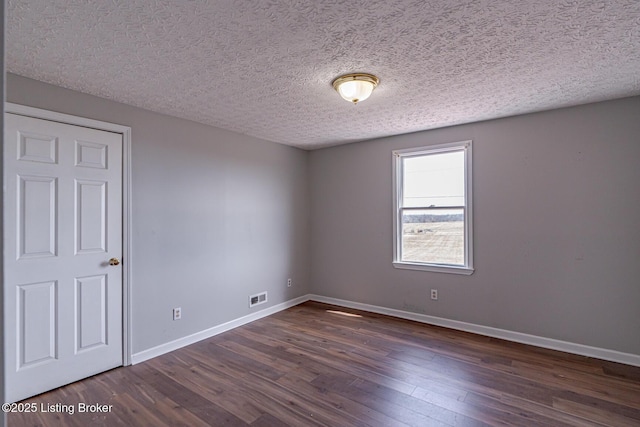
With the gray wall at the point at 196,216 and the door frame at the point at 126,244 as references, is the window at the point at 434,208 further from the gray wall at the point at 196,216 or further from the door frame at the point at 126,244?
the door frame at the point at 126,244

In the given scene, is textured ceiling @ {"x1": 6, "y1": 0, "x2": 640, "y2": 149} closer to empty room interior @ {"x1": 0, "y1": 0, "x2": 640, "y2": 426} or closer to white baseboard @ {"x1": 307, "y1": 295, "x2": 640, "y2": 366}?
empty room interior @ {"x1": 0, "y1": 0, "x2": 640, "y2": 426}

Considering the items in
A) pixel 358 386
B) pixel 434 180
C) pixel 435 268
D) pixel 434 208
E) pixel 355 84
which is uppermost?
pixel 355 84

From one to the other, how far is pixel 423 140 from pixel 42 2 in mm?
3640

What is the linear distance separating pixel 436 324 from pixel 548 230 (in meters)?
1.65

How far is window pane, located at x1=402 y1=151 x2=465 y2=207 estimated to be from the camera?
379cm

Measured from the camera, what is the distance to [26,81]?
2365 mm

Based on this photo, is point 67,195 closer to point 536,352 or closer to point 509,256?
point 509,256

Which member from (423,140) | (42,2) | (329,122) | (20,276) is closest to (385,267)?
(423,140)

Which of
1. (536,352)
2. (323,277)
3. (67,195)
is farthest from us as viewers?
(323,277)

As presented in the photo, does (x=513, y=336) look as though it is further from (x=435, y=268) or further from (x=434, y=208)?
(x=434, y=208)

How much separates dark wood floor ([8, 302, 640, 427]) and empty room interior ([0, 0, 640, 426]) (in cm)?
2

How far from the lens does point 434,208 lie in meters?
3.95

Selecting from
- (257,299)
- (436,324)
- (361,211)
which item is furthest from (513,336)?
(257,299)

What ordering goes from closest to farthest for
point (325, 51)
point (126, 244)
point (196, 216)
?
point (325, 51), point (126, 244), point (196, 216)
